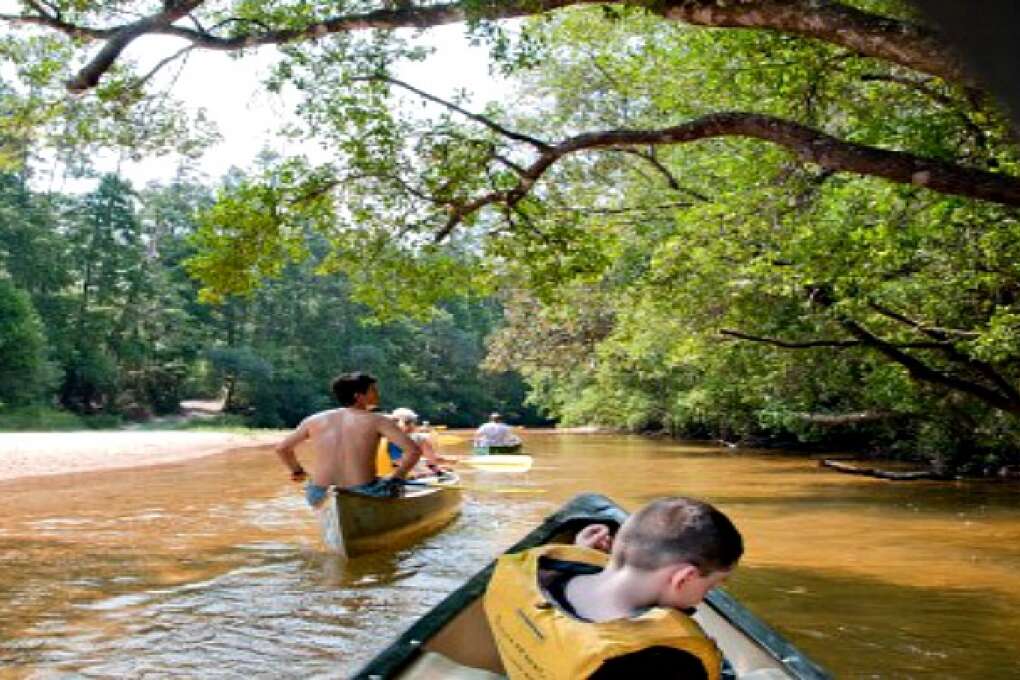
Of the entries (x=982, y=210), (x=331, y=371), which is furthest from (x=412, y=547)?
(x=331, y=371)

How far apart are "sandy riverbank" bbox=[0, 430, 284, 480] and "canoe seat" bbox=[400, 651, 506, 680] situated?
18.8 meters

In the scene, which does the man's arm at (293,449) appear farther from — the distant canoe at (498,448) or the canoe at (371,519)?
the distant canoe at (498,448)

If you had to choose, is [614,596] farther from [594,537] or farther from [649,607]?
[594,537]

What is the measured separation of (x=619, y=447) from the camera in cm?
3409

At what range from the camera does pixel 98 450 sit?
27203 mm

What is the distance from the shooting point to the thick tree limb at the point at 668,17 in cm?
541

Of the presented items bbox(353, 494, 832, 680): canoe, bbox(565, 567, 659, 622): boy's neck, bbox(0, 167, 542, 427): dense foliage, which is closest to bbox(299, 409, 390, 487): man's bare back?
bbox(353, 494, 832, 680): canoe

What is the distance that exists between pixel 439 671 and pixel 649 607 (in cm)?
177

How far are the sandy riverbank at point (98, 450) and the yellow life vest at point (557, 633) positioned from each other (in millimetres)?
20059

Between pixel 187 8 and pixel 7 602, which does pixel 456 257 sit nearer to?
pixel 187 8

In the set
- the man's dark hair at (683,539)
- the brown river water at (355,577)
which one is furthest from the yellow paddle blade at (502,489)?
the man's dark hair at (683,539)

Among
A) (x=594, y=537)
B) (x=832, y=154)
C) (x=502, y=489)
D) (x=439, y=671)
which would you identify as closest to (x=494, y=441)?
(x=502, y=489)

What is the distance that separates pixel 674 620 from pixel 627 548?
195mm

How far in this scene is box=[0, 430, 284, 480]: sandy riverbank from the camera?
75.6 ft
